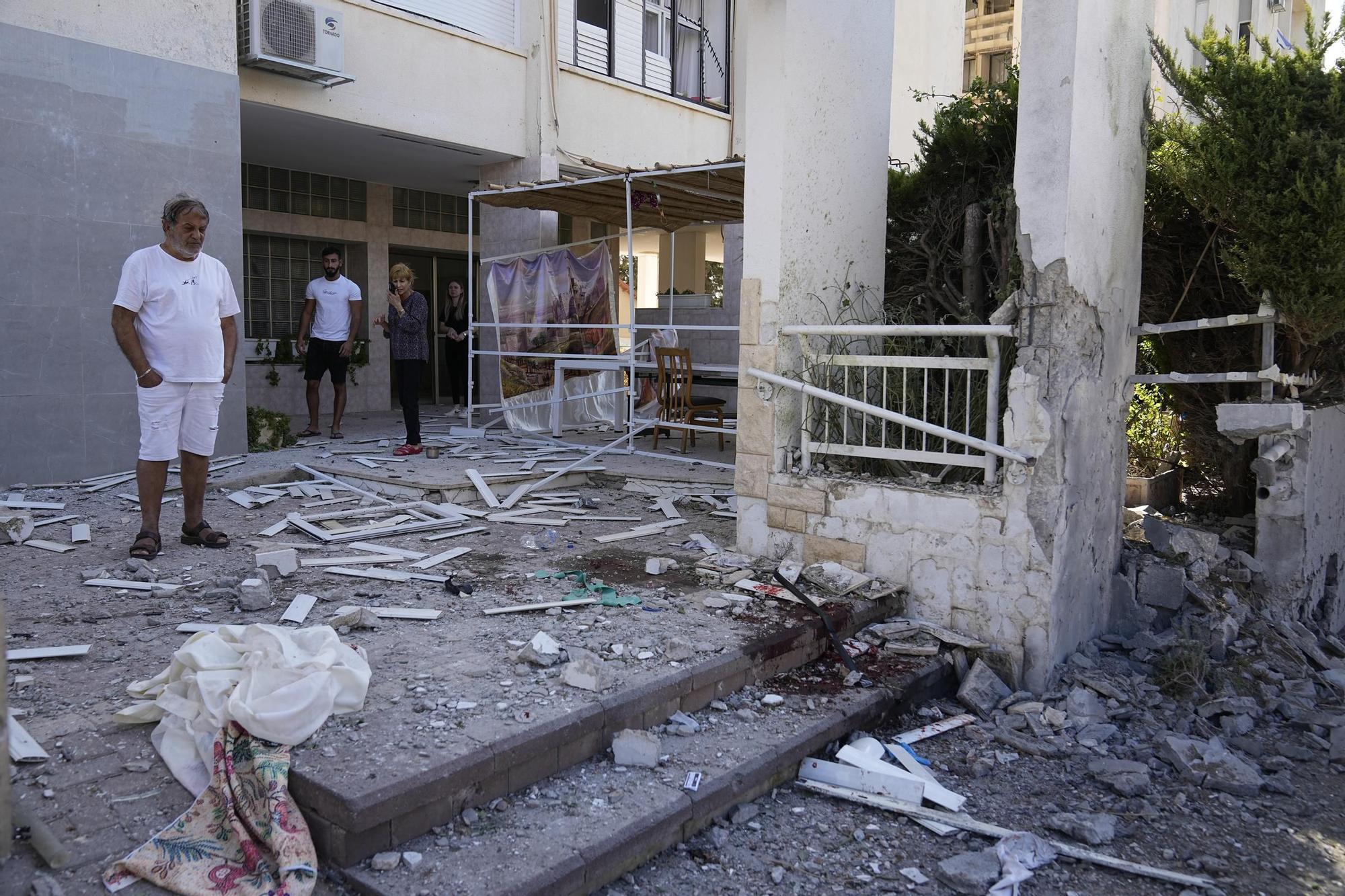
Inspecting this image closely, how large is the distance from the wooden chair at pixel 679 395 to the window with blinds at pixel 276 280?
5475 mm

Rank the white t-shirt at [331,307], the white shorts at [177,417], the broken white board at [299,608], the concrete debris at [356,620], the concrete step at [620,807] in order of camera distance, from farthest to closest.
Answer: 1. the white t-shirt at [331,307]
2. the white shorts at [177,417]
3. the broken white board at [299,608]
4. the concrete debris at [356,620]
5. the concrete step at [620,807]

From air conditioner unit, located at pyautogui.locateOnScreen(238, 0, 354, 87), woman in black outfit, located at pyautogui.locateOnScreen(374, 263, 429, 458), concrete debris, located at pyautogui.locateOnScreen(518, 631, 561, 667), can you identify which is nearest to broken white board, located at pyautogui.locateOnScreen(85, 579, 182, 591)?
concrete debris, located at pyautogui.locateOnScreen(518, 631, 561, 667)

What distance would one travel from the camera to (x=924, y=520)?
5.53m

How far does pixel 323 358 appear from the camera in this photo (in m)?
10.6

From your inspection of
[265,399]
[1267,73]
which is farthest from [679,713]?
[265,399]

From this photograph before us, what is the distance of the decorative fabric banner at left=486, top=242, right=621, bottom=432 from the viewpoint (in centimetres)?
1138

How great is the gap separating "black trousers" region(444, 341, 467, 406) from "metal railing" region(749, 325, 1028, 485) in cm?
885

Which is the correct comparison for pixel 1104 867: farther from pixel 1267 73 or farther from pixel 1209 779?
pixel 1267 73

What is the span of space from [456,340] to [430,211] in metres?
2.99

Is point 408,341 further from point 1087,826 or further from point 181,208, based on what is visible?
point 1087,826

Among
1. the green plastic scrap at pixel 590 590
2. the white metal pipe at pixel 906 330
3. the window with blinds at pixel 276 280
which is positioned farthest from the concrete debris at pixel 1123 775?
the window with blinds at pixel 276 280

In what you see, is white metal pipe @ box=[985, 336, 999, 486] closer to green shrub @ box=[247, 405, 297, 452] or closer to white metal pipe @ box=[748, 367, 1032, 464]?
white metal pipe @ box=[748, 367, 1032, 464]

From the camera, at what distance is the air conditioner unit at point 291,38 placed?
960 cm

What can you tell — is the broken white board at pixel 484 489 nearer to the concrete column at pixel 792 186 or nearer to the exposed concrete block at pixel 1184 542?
the concrete column at pixel 792 186
